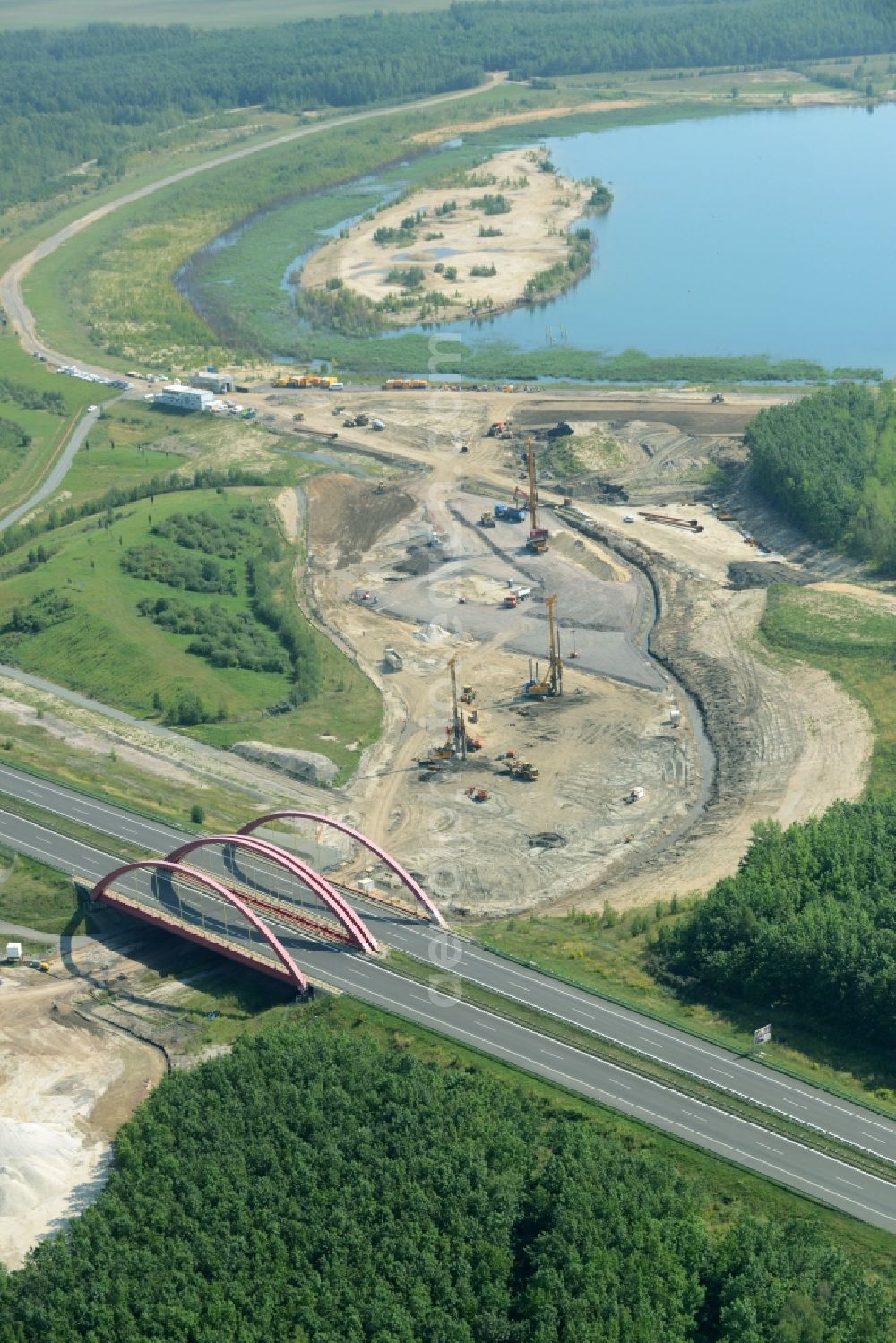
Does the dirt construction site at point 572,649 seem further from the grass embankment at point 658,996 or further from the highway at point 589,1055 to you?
the highway at point 589,1055

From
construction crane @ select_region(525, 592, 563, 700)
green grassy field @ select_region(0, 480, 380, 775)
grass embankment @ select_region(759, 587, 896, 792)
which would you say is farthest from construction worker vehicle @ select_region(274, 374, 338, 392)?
construction crane @ select_region(525, 592, 563, 700)

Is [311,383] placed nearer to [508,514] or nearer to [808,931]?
[508,514]

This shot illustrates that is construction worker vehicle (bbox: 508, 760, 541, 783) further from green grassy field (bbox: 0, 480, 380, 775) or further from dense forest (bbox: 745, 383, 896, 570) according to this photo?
dense forest (bbox: 745, 383, 896, 570)

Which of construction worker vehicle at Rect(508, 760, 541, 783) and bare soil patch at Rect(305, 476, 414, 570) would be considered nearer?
construction worker vehicle at Rect(508, 760, 541, 783)

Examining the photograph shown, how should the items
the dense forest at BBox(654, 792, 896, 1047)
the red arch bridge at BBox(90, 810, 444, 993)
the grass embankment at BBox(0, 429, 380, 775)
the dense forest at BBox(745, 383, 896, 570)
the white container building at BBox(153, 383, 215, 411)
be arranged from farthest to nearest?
the white container building at BBox(153, 383, 215, 411), the dense forest at BBox(745, 383, 896, 570), the grass embankment at BBox(0, 429, 380, 775), the red arch bridge at BBox(90, 810, 444, 993), the dense forest at BBox(654, 792, 896, 1047)

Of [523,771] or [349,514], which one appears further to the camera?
[349,514]

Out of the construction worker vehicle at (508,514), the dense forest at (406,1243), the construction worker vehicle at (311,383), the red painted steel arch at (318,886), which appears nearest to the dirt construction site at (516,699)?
the construction worker vehicle at (508,514)

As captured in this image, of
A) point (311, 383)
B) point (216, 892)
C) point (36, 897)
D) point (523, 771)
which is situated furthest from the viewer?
point (311, 383)

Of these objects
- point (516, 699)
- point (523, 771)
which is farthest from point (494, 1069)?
point (516, 699)

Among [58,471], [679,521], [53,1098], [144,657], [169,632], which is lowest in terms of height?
[679,521]
